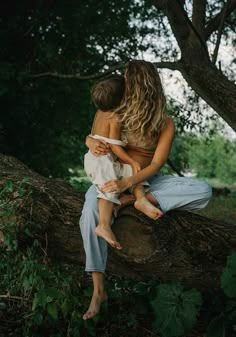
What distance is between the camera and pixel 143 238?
3.93m

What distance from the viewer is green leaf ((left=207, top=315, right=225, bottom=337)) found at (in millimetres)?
4012

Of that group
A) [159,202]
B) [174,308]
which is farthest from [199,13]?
[174,308]

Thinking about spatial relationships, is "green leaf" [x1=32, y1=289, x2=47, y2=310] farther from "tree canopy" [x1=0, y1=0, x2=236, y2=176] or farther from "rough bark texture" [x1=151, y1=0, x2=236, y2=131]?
"tree canopy" [x1=0, y1=0, x2=236, y2=176]

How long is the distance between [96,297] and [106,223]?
0.55 m

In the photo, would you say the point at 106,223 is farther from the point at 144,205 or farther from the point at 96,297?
the point at 96,297

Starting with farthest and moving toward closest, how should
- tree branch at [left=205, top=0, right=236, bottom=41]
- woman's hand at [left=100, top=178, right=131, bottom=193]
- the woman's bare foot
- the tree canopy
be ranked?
the tree canopy → tree branch at [left=205, top=0, right=236, bottom=41] → the woman's bare foot → woman's hand at [left=100, top=178, right=131, bottom=193]

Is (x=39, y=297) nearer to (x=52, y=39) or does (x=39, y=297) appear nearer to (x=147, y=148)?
(x=147, y=148)

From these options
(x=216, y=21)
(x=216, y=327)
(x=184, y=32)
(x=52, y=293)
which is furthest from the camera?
(x=216, y=21)

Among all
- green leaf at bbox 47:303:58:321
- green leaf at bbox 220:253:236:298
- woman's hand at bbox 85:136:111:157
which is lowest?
green leaf at bbox 47:303:58:321

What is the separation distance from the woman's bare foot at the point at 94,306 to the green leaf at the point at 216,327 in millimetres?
778

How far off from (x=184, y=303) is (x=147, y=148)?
43.4 inches

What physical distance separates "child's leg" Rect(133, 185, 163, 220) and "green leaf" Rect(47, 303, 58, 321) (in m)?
0.89

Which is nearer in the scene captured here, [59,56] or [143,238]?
[143,238]

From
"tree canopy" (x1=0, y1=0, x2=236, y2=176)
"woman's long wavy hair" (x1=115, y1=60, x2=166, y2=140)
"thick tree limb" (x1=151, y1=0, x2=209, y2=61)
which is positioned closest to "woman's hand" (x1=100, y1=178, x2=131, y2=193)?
"woman's long wavy hair" (x1=115, y1=60, x2=166, y2=140)
